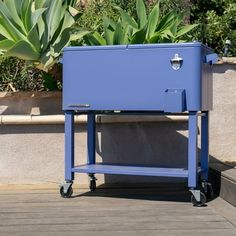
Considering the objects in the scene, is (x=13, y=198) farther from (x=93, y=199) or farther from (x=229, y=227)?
(x=229, y=227)

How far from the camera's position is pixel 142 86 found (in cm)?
647

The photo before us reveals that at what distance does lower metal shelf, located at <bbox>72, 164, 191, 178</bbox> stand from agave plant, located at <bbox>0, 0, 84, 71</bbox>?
4.61 ft

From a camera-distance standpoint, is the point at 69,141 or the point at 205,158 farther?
the point at 205,158

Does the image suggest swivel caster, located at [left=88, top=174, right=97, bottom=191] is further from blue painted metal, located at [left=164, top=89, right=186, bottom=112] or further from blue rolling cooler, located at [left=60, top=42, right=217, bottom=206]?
blue painted metal, located at [left=164, top=89, right=186, bottom=112]

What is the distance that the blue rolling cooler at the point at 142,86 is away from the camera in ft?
20.7

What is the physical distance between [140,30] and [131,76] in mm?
916

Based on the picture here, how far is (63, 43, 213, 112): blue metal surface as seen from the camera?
6.32 m

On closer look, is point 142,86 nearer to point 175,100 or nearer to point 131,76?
point 131,76

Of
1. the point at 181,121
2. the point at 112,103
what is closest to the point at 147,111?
the point at 112,103

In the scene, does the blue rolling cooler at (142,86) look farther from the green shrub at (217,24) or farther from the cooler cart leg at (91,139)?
the green shrub at (217,24)

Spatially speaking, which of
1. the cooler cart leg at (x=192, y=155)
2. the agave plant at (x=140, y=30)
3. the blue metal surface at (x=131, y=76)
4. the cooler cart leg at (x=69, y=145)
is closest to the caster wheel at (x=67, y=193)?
the cooler cart leg at (x=69, y=145)

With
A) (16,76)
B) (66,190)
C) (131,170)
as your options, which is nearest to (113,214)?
(131,170)

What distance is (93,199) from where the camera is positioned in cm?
690

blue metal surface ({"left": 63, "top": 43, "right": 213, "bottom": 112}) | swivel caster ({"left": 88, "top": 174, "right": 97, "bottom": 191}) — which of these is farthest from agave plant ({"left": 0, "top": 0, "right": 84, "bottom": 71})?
swivel caster ({"left": 88, "top": 174, "right": 97, "bottom": 191})
